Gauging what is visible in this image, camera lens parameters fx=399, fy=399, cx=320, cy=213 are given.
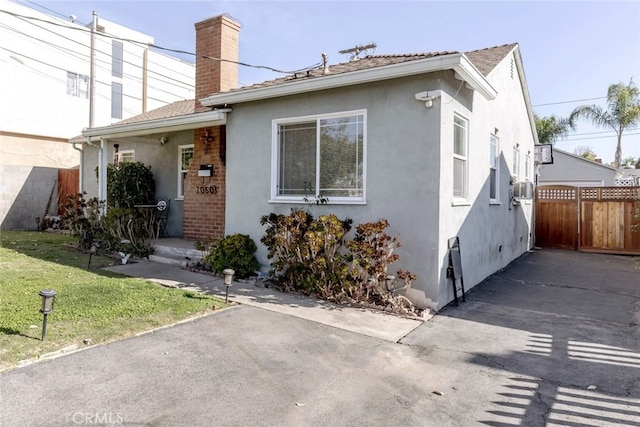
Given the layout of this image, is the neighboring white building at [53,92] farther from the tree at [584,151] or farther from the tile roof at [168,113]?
the tree at [584,151]

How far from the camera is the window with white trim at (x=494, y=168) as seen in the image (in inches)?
340

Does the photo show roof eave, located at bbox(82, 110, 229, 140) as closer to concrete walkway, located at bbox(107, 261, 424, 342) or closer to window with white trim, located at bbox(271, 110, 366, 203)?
window with white trim, located at bbox(271, 110, 366, 203)

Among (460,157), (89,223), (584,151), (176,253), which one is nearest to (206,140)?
(176,253)

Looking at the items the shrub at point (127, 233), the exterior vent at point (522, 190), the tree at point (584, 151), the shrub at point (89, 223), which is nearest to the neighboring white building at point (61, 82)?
the shrub at point (89, 223)

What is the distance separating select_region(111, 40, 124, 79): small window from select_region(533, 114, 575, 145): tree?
26147 millimetres

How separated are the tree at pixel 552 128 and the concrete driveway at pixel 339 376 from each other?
75.9 ft

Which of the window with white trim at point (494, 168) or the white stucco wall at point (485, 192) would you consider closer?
the white stucco wall at point (485, 192)

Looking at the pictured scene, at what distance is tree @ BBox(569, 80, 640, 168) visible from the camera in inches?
846

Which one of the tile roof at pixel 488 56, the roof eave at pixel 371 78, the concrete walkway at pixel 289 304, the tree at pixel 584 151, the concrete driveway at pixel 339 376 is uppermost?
the tree at pixel 584 151

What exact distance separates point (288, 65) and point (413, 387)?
28.1ft

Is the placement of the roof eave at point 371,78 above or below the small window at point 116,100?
below

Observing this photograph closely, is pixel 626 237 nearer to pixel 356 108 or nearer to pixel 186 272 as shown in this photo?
pixel 356 108

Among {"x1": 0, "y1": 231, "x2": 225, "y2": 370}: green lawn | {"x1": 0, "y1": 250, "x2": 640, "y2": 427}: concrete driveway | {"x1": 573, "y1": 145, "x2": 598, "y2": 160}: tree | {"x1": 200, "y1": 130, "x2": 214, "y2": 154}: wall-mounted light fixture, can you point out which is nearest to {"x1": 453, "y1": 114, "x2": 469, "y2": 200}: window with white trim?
{"x1": 0, "y1": 250, "x2": 640, "y2": 427}: concrete driveway

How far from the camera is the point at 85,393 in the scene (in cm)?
307
